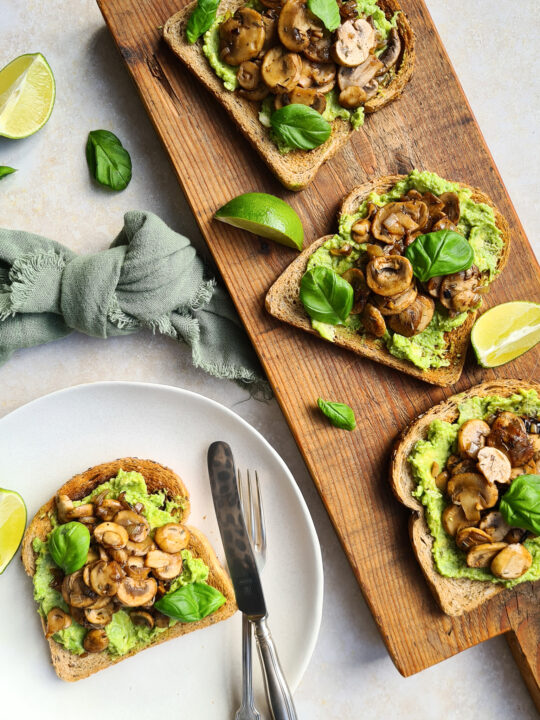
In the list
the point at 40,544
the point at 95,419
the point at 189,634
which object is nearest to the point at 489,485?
the point at 189,634

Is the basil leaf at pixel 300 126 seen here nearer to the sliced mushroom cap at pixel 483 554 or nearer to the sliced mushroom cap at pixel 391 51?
the sliced mushroom cap at pixel 391 51

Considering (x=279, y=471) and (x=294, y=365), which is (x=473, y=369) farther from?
(x=279, y=471)

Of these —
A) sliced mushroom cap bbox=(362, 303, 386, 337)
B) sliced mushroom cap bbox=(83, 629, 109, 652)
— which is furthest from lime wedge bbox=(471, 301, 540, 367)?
sliced mushroom cap bbox=(83, 629, 109, 652)

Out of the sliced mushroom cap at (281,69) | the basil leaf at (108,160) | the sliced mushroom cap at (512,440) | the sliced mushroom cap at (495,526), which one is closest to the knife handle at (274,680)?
the sliced mushroom cap at (495,526)

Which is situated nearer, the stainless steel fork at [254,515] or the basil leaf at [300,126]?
the basil leaf at [300,126]

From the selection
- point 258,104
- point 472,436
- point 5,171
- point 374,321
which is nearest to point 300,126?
point 258,104
